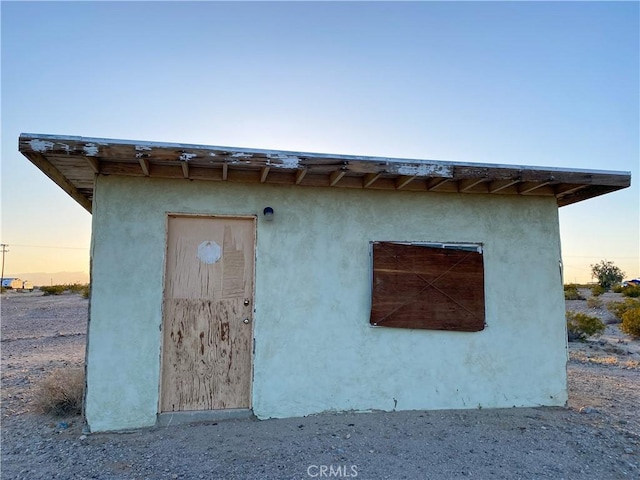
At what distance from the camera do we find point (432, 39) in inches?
322

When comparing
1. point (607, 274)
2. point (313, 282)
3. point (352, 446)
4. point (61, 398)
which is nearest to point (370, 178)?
point (313, 282)

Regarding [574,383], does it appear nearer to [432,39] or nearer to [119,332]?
[432,39]

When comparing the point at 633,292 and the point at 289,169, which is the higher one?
the point at 289,169

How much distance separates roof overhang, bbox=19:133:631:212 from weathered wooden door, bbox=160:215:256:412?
2.30 ft

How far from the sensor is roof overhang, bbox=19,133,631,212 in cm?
461

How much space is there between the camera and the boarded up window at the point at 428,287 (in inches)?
224

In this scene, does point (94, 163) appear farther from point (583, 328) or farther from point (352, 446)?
point (583, 328)

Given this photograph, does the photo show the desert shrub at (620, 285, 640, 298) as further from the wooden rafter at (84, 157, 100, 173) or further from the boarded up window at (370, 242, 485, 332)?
the wooden rafter at (84, 157, 100, 173)

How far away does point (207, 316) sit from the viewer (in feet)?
17.6

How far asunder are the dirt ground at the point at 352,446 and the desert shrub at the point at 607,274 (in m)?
37.7

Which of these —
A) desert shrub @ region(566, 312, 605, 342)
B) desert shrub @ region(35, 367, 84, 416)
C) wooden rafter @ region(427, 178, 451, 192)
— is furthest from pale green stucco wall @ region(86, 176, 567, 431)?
desert shrub @ region(566, 312, 605, 342)

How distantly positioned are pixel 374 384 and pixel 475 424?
48.4 inches

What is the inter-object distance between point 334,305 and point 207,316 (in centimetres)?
152

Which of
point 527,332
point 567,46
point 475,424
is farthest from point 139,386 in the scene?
point 567,46
